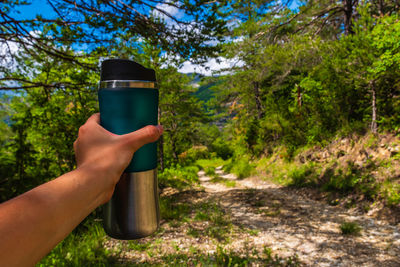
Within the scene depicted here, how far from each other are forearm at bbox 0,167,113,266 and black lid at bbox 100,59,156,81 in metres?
0.36

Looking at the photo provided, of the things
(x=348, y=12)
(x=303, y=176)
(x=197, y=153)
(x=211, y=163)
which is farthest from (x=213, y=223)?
(x=197, y=153)

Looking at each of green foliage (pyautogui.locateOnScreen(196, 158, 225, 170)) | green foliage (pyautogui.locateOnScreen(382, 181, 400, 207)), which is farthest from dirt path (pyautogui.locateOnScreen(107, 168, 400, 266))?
green foliage (pyautogui.locateOnScreen(196, 158, 225, 170))

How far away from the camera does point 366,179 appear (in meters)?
5.09

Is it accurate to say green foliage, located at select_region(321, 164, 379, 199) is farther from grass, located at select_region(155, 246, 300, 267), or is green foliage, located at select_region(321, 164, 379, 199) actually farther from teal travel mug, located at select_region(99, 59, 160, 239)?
teal travel mug, located at select_region(99, 59, 160, 239)

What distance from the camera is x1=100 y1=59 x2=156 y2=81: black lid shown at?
0.77 m

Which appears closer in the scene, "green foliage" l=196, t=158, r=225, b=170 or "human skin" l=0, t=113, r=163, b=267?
"human skin" l=0, t=113, r=163, b=267

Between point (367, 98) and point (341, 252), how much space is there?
5.53m

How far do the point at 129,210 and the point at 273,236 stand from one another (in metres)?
3.61

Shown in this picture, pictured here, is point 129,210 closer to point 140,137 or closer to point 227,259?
point 140,137

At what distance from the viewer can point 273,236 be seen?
3654mm

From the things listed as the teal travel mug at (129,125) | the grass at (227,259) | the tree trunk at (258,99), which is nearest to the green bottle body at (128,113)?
the teal travel mug at (129,125)

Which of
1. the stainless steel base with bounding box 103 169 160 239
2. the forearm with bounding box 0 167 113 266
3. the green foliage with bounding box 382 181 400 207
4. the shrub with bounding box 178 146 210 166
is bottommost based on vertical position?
the shrub with bounding box 178 146 210 166

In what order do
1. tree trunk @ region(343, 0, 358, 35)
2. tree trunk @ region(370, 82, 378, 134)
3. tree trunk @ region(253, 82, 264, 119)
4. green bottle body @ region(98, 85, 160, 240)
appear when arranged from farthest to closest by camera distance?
1. tree trunk @ region(253, 82, 264, 119)
2. tree trunk @ region(343, 0, 358, 35)
3. tree trunk @ region(370, 82, 378, 134)
4. green bottle body @ region(98, 85, 160, 240)

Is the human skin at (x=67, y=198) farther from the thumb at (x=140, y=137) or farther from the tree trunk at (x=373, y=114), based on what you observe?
the tree trunk at (x=373, y=114)
